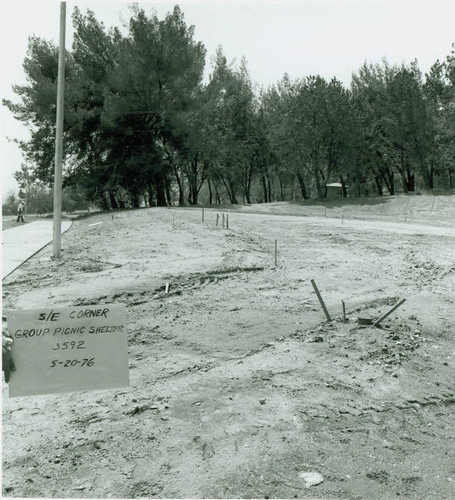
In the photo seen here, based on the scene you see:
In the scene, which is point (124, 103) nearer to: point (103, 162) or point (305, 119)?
point (103, 162)

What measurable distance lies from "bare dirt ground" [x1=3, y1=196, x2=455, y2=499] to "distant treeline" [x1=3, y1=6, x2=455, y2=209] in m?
22.4

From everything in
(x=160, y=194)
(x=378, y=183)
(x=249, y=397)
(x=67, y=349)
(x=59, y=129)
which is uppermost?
(x=59, y=129)

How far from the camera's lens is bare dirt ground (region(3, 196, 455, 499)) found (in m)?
4.01

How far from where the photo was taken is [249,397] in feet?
17.3

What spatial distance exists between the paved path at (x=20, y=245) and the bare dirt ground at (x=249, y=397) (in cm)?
160

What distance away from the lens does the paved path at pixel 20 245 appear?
12.9m

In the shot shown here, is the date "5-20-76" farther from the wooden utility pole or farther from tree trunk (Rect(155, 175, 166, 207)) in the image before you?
tree trunk (Rect(155, 175, 166, 207))

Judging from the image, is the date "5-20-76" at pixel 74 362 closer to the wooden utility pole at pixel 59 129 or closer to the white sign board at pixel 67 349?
the white sign board at pixel 67 349

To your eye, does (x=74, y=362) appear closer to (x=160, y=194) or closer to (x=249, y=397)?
(x=249, y=397)

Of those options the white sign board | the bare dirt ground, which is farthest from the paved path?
the white sign board

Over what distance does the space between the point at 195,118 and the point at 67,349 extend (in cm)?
3175

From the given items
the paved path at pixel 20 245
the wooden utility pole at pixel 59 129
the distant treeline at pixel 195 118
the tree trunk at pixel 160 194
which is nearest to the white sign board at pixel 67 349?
the paved path at pixel 20 245

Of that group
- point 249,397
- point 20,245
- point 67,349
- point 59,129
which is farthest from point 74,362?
point 20,245

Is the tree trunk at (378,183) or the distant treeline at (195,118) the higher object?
the distant treeline at (195,118)
